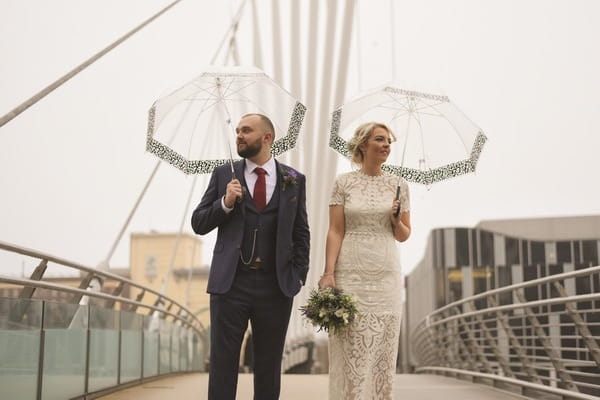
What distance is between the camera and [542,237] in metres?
66.5

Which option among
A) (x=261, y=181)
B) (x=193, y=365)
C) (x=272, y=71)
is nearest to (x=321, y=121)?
(x=272, y=71)

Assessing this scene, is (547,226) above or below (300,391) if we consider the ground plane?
above

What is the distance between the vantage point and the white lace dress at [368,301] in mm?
4359

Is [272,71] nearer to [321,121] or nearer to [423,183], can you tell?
[321,121]

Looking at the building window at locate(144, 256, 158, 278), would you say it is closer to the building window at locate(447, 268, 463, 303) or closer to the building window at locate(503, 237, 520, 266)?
the building window at locate(447, 268, 463, 303)

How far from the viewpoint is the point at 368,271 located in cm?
438

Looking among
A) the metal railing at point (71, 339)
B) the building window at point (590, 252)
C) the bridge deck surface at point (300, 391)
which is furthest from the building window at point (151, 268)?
the bridge deck surface at point (300, 391)

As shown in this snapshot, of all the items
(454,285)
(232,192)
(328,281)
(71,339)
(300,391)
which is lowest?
(300,391)

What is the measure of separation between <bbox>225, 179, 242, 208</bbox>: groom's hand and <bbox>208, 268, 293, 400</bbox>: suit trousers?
11.5 inches

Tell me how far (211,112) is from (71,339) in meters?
1.97

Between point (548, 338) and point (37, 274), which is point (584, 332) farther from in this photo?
point (37, 274)

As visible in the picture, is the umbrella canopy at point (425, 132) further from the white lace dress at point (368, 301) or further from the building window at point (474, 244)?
the building window at point (474, 244)

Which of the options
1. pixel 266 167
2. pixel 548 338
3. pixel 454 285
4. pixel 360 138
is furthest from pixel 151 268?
pixel 266 167

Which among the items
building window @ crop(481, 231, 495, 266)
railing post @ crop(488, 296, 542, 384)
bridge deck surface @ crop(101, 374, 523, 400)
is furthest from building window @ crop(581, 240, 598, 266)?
railing post @ crop(488, 296, 542, 384)
